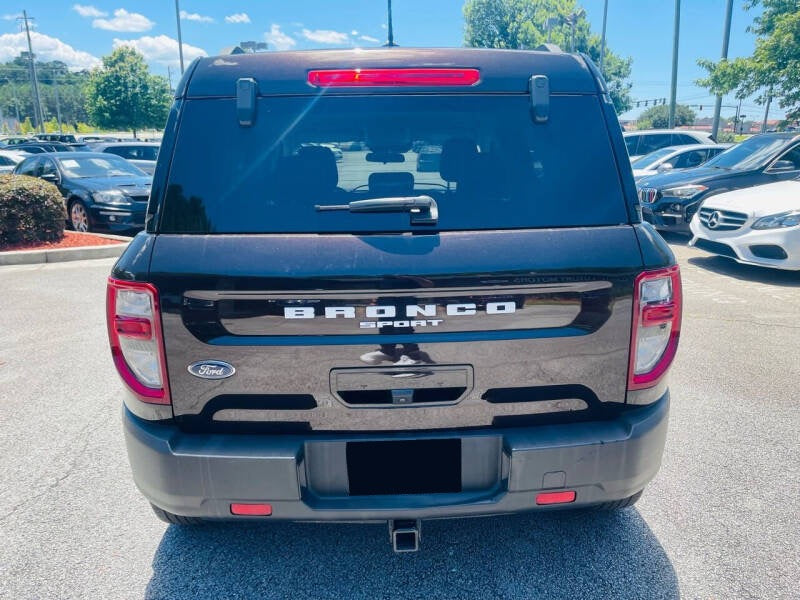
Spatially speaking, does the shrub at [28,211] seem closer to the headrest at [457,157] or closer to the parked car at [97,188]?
the parked car at [97,188]

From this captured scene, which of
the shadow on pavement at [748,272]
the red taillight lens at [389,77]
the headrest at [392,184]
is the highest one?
the red taillight lens at [389,77]

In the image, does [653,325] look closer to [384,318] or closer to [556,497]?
[556,497]

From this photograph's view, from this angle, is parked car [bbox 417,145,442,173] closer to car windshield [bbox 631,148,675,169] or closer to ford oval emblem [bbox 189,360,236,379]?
ford oval emblem [bbox 189,360,236,379]

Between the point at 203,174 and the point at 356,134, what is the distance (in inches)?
23.4

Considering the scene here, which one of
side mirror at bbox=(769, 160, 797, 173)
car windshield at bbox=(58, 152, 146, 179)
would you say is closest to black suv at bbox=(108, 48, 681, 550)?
side mirror at bbox=(769, 160, 797, 173)

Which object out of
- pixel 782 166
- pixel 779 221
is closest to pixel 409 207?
pixel 779 221

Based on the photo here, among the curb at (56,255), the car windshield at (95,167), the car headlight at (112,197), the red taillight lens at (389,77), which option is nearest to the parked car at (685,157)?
the car headlight at (112,197)

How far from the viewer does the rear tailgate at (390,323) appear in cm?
200

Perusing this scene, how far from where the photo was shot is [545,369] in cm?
210

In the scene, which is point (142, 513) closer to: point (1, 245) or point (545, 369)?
point (545, 369)

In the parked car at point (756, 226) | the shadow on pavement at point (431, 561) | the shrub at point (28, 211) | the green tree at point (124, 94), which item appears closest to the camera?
the shadow on pavement at point (431, 561)

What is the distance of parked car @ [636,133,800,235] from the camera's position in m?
9.75

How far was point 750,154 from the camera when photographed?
10.4 meters

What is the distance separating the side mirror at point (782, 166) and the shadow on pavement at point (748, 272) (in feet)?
5.76
